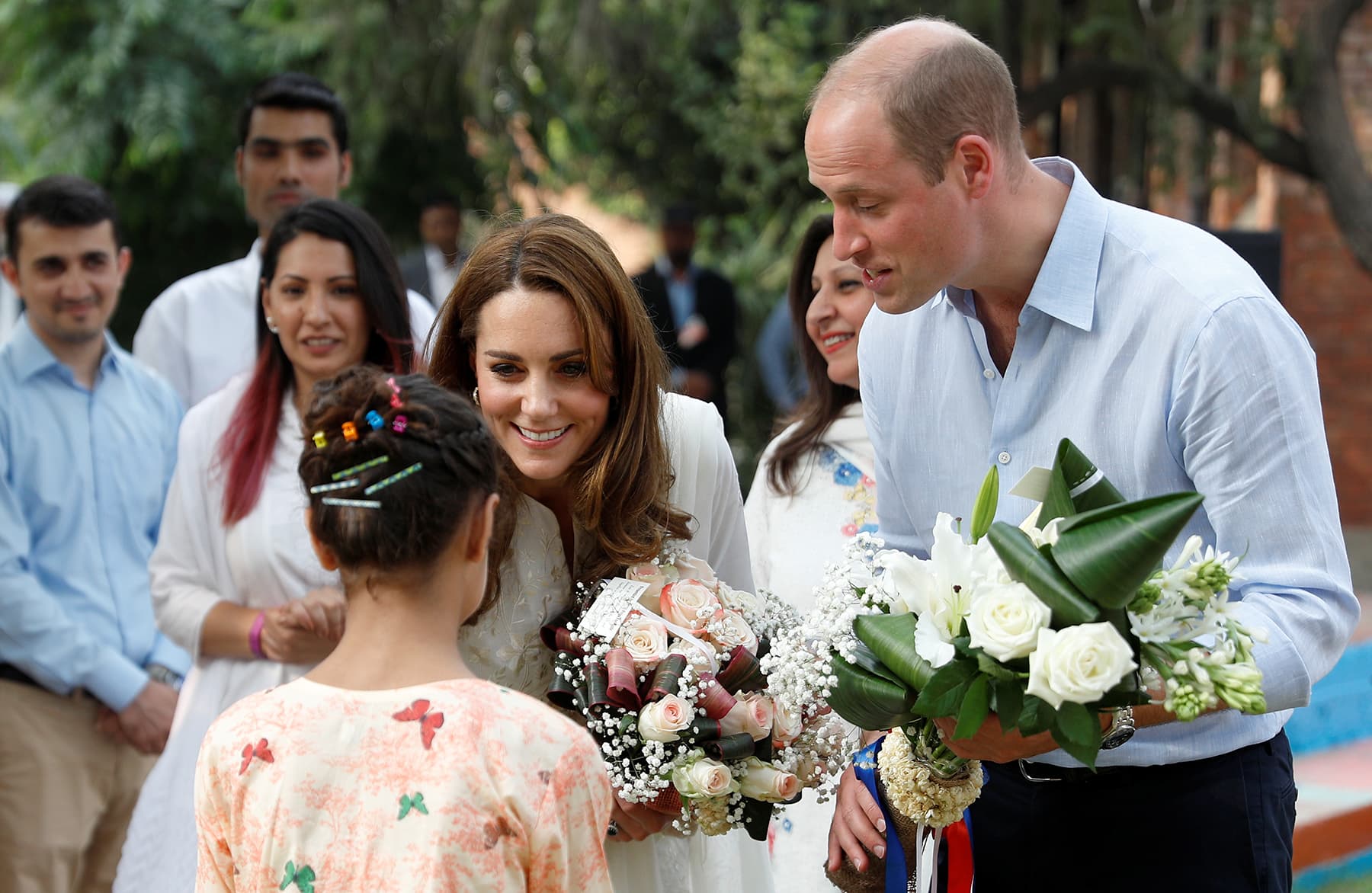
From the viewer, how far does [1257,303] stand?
2.49m

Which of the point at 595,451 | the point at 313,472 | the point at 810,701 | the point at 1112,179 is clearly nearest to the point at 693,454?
the point at 595,451

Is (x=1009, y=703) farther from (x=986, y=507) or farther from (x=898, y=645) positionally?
(x=986, y=507)

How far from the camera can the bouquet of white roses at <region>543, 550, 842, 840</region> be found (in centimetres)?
273

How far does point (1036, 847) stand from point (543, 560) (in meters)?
1.10

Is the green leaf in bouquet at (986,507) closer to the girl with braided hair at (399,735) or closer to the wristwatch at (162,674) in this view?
the girl with braided hair at (399,735)

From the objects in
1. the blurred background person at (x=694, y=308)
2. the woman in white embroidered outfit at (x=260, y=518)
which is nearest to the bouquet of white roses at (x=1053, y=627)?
the woman in white embroidered outfit at (x=260, y=518)

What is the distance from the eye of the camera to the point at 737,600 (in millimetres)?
3021

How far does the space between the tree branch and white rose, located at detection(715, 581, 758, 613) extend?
280 inches

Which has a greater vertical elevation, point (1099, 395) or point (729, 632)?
point (1099, 395)

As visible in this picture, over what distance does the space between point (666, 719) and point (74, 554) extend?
281 cm

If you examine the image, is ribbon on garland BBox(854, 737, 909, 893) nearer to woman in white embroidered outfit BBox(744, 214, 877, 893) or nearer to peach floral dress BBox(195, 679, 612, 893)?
peach floral dress BBox(195, 679, 612, 893)

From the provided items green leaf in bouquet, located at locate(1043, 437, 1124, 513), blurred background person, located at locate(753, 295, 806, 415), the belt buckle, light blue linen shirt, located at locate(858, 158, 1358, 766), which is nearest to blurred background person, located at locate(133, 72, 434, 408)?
light blue linen shirt, located at locate(858, 158, 1358, 766)

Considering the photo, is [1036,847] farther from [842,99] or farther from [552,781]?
[842,99]

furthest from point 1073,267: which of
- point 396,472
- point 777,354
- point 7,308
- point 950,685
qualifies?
point 7,308
